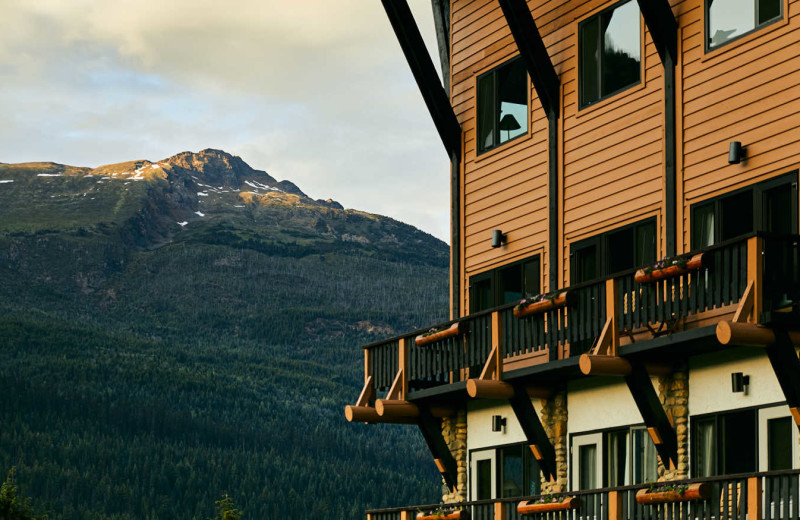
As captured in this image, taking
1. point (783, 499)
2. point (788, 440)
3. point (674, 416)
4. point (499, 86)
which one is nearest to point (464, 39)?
point (499, 86)

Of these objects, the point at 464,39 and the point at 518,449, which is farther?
the point at 464,39

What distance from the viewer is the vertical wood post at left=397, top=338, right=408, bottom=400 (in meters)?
29.6

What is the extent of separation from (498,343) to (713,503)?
22.9ft

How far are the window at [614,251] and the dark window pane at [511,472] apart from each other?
12.2 feet

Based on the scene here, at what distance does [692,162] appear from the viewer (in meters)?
24.6

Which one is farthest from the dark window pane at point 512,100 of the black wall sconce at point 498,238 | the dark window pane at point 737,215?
the dark window pane at point 737,215

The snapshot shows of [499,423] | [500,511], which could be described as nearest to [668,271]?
[500,511]

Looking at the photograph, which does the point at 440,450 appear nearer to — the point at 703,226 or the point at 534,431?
the point at 534,431

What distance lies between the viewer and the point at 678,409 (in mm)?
23766

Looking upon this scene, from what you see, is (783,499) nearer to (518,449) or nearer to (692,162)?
(692,162)

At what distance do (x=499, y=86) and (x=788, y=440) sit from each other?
11.6 metres

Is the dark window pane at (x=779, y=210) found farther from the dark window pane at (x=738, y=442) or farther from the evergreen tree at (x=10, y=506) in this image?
the evergreen tree at (x=10, y=506)

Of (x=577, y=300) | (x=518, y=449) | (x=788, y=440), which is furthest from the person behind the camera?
(x=518, y=449)

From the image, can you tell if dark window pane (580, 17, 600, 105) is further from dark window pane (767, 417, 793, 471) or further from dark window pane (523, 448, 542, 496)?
dark window pane (767, 417, 793, 471)
